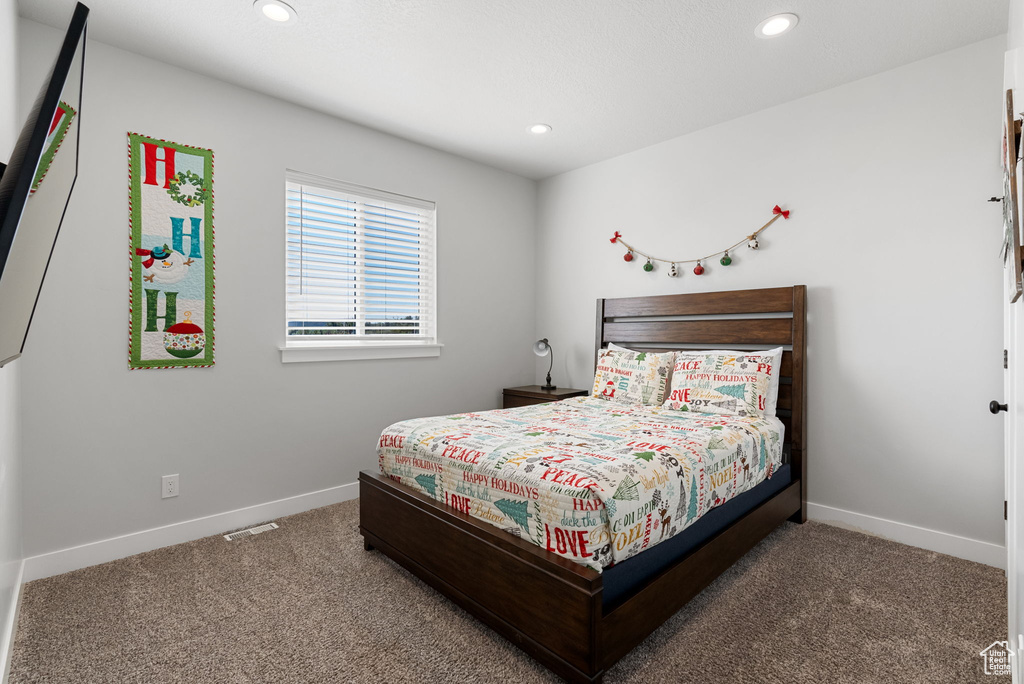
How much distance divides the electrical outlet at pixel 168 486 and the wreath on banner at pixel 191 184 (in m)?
1.46

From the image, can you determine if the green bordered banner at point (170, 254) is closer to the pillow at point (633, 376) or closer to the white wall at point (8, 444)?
the white wall at point (8, 444)

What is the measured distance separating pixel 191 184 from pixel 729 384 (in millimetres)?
3194

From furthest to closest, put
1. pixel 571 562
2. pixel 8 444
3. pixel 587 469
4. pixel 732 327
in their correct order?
1. pixel 732 327
2. pixel 8 444
3. pixel 587 469
4. pixel 571 562

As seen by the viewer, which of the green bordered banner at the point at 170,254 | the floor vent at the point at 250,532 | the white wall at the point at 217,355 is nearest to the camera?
the white wall at the point at 217,355

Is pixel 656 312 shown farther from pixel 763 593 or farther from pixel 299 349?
pixel 299 349

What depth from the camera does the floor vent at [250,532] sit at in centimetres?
279

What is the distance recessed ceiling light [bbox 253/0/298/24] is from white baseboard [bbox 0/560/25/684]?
8.14ft

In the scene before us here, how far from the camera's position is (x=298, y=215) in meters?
3.21

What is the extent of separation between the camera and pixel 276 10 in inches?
88.0

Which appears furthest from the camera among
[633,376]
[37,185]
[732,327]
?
[633,376]

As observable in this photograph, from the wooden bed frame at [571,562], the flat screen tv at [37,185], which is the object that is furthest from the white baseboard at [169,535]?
the flat screen tv at [37,185]

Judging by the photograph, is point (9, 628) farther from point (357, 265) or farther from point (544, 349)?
point (544, 349)

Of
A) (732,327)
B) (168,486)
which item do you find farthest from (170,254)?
(732,327)

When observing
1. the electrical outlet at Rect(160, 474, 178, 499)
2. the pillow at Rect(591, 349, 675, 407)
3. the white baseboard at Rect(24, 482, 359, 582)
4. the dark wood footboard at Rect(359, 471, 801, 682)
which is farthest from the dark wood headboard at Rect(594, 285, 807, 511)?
the electrical outlet at Rect(160, 474, 178, 499)
